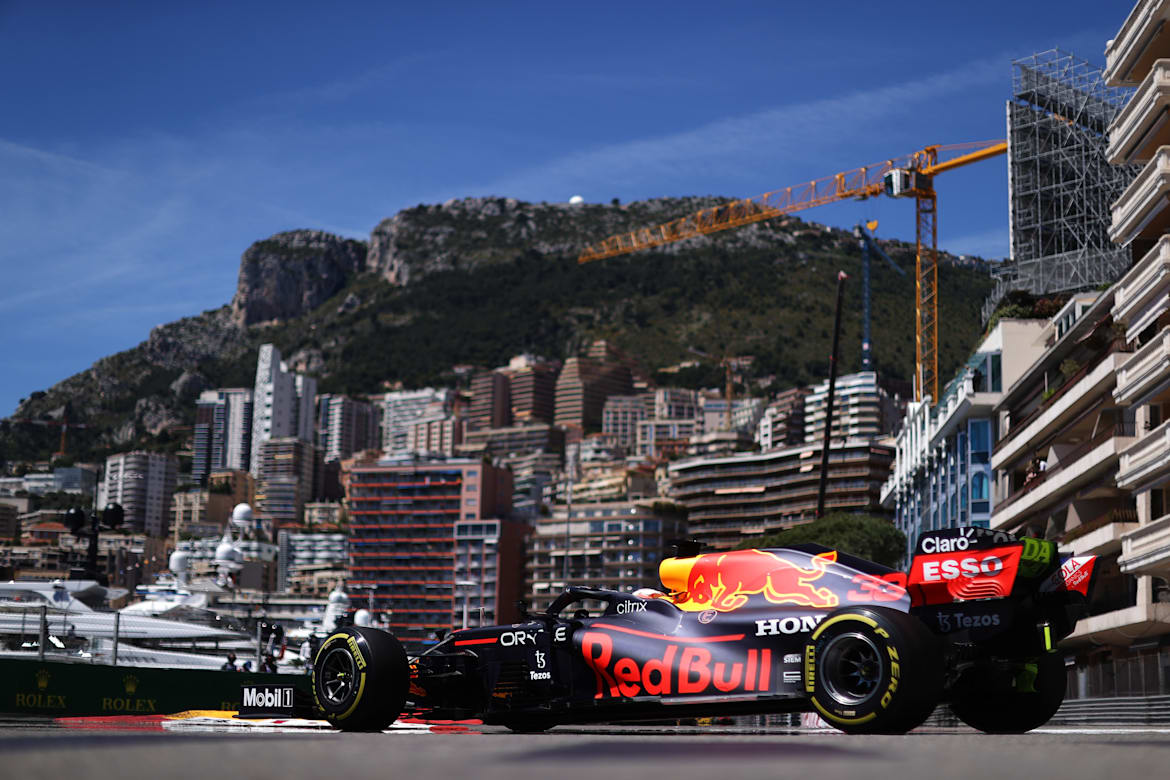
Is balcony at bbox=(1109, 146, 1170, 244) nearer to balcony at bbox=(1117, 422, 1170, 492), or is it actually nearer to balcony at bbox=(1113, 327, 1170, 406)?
balcony at bbox=(1113, 327, 1170, 406)

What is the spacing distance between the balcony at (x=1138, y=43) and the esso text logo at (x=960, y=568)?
31.7 m

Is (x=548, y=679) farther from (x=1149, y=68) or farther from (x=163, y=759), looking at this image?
(x=1149, y=68)

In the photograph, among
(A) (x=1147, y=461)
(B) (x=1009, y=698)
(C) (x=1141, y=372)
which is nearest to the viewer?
(B) (x=1009, y=698)

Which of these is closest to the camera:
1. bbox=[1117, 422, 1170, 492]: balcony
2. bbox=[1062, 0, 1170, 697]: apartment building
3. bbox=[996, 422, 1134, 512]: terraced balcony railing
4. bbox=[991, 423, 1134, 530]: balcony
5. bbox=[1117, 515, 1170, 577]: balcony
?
bbox=[1117, 515, 1170, 577]: balcony

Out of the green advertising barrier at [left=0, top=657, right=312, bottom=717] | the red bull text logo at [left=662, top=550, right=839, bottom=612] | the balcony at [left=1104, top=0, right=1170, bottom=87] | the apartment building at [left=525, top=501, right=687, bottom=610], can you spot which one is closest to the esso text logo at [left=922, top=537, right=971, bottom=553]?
the red bull text logo at [left=662, top=550, right=839, bottom=612]

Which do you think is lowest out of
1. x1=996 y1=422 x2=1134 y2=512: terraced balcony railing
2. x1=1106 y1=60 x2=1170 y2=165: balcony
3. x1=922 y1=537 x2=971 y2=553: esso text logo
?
x1=922 y1=537 x2=971 y2=553: esso text logo

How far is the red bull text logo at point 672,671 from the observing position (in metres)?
10.7

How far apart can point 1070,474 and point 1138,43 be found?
50.4ft

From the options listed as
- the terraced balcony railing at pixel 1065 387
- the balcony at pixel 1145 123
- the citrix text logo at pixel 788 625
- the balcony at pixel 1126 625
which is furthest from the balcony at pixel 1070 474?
the citrix text logo at pixel 788 625

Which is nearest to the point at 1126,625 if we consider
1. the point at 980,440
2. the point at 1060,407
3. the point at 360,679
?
Result: the point at 1060,407

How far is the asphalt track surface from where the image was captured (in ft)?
17.0

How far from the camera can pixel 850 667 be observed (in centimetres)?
995

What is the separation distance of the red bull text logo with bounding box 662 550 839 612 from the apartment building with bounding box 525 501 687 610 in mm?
163893

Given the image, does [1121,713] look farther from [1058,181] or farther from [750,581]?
[1058,181]
